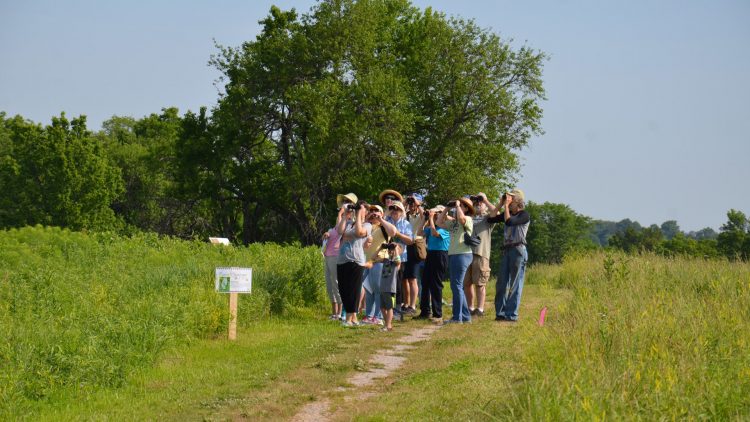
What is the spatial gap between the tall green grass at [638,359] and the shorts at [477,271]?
8.87 feet

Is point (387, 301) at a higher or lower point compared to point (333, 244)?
lower

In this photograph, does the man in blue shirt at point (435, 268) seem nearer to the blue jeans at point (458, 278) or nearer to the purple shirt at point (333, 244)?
the blue jeans at point (458, 278)

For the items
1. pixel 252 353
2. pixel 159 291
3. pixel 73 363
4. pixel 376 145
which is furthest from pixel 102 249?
pixel 376 145

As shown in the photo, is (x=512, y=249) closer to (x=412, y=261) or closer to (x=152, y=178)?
(x=412, y=261)

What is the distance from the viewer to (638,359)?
28.4 ft

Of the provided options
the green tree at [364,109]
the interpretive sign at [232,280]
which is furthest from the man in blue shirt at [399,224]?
the green tree at [364,109]

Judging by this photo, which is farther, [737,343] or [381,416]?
[737,343]

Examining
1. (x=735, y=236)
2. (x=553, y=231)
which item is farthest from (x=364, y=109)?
(x=553, y=231)

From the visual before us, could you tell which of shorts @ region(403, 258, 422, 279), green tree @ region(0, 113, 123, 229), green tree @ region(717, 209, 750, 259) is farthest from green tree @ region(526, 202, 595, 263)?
shorts @ region(403, 258, 422, 279)

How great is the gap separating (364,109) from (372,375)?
27.5 meters

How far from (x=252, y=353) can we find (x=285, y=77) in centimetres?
2759

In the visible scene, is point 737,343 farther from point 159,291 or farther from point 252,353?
point 159,291

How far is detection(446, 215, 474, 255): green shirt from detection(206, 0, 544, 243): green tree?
22.2 metres

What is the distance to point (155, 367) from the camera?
443 inches
